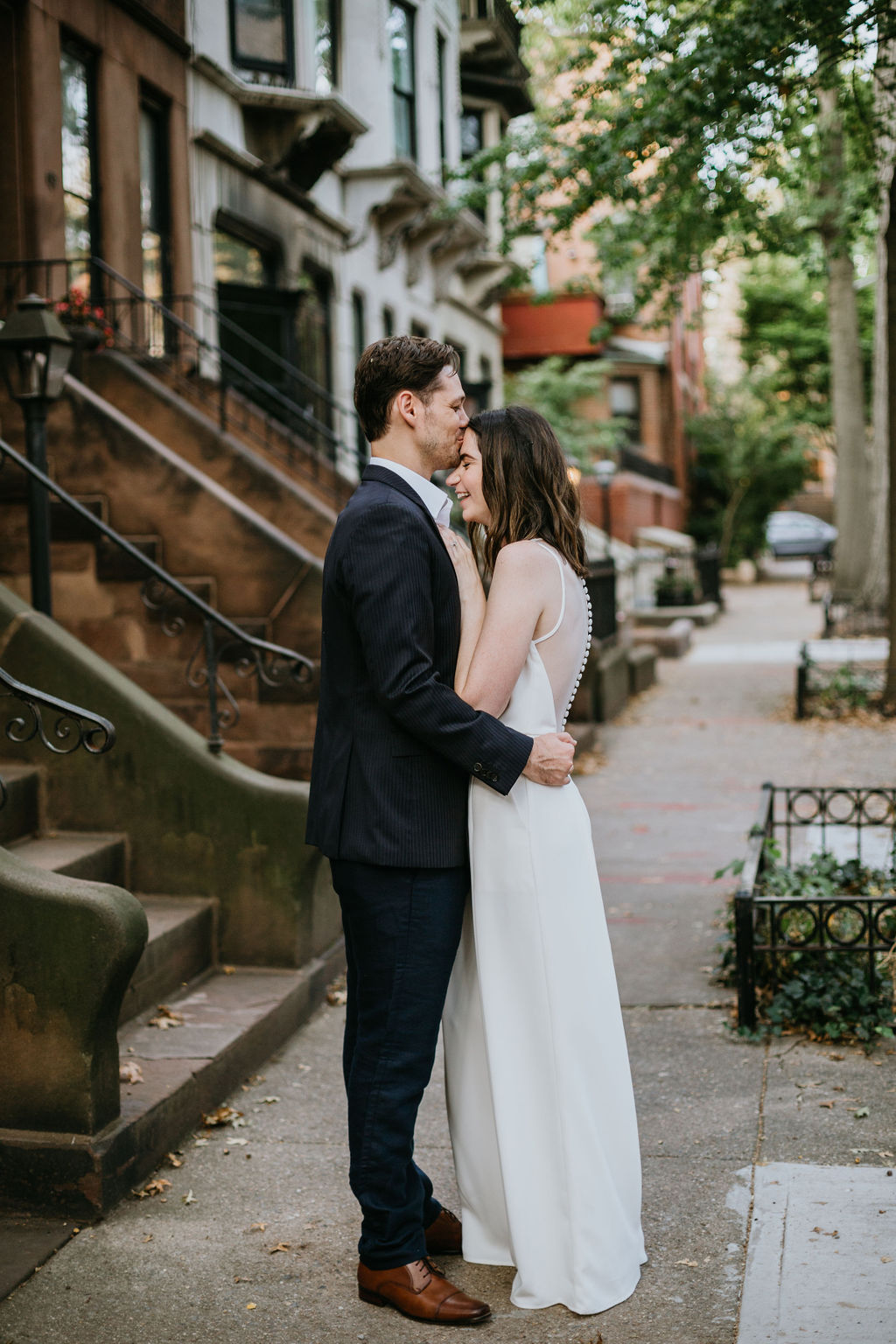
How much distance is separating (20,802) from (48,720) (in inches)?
A: 15.6

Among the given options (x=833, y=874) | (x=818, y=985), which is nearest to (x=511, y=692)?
(x=818, y=985)

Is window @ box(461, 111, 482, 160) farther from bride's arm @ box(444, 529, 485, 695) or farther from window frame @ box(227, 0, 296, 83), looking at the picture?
bride's arm @ box(444, 529, 485, 695)

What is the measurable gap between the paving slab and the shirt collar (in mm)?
2095

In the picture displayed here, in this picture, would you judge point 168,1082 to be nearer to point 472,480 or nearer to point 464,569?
point 464,569

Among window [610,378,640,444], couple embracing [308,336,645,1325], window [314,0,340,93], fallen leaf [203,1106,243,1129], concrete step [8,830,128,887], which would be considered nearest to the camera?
couple embracing [308,336,645,1325]

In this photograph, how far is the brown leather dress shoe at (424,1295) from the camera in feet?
10.9

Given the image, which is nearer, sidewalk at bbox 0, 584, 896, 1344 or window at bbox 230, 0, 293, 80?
sidewalk at bbox 0, 584, 896, 1344

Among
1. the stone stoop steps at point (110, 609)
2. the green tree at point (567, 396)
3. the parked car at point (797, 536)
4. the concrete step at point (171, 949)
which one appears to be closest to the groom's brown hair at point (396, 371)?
the concrete step at point (171, 949)

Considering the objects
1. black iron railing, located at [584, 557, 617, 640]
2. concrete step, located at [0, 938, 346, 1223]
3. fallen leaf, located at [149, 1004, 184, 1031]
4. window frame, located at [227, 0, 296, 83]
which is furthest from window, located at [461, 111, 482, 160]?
fallen leaf, located at [149, 1004, 184, 1031]

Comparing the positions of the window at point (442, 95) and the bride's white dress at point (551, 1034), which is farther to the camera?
the window at point (442, 95)

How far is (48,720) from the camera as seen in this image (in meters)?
5.88

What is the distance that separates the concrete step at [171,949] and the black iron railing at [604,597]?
27.0 feet

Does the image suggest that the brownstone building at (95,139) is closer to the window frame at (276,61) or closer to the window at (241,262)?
the window at (241,262)

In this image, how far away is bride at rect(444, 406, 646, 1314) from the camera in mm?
3332
